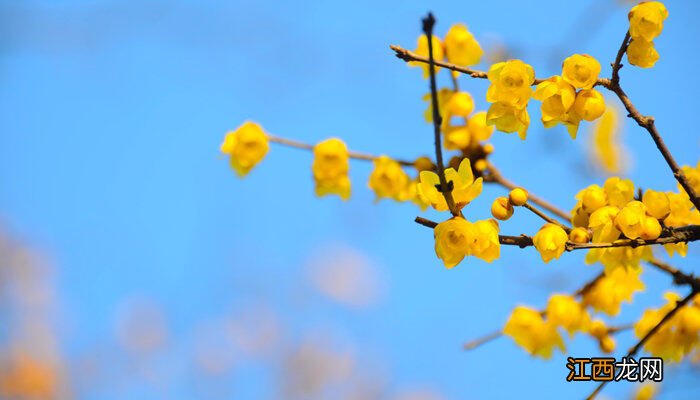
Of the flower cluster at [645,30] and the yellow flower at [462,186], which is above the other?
the flower cluster at [645,30]

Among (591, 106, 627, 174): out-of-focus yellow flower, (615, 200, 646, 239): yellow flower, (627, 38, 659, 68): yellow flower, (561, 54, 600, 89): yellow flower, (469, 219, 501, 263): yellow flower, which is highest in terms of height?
(591, 106, 627, 174): out-of-focus yellow flower

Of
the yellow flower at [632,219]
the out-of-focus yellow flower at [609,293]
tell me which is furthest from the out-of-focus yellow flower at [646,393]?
the yellow flower at [632,219]

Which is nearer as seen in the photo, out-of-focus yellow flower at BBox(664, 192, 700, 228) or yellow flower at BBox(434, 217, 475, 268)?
yellow flower at BBox(434, 217, 475, 268)

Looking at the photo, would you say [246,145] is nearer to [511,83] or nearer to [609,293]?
[511,83]

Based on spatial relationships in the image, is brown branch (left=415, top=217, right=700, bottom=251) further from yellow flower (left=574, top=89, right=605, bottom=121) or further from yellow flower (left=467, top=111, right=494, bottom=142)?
yellow flower (left=467, top=111, right=494, bottom=142)

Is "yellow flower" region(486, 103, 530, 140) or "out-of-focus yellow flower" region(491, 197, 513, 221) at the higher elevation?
"yellow flower" region(486, 103, 530, 140)

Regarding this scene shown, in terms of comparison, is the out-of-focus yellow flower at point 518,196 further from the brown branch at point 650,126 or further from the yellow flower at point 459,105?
the yellow flower at point 459,105

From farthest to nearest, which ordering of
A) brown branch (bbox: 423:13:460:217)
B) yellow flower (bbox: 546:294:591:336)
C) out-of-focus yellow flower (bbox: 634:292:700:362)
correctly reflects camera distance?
1. yellow flower (bbox: 546:294:591:336)
2. out-of-focus yellow flower (bbox: 634:292:700:362)
3. brown branch (bbox: 423:13:460:217)

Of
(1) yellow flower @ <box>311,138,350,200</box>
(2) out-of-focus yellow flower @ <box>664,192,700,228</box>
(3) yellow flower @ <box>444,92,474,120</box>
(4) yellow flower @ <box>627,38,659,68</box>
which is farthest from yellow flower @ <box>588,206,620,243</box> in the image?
(1) yellow flower @ <box>311,138,350,200</box>
